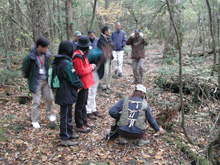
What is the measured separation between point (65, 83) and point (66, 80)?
0.07 metres

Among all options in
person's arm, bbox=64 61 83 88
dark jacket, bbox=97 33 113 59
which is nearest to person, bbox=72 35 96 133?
person's arm, bbox=64 61 83 88

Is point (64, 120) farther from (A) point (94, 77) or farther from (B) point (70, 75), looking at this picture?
(A) point (94, 77)

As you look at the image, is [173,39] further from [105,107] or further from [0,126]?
[0,126]

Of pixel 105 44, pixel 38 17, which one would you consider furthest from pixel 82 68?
pixel 38 17

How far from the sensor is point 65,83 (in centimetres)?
401

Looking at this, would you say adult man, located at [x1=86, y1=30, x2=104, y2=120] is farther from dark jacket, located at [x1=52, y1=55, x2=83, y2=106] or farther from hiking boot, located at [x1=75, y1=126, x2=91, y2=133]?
dark jacket, located at [x1=52, y1=55, x2=83, y2=106]

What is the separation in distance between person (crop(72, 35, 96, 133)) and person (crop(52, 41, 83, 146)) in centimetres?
31

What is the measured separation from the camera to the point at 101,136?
15.8ft

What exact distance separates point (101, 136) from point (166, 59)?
663 centimetres

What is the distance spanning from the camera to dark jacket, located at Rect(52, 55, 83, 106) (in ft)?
12.9

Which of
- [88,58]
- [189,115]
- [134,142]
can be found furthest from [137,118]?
[189,115]

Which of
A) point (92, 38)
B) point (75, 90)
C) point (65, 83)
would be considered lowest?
point (75, 90)

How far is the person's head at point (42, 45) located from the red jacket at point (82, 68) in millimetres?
682

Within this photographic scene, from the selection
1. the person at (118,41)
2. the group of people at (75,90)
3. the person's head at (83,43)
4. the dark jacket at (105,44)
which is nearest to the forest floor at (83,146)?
the group of people at (75,90)
